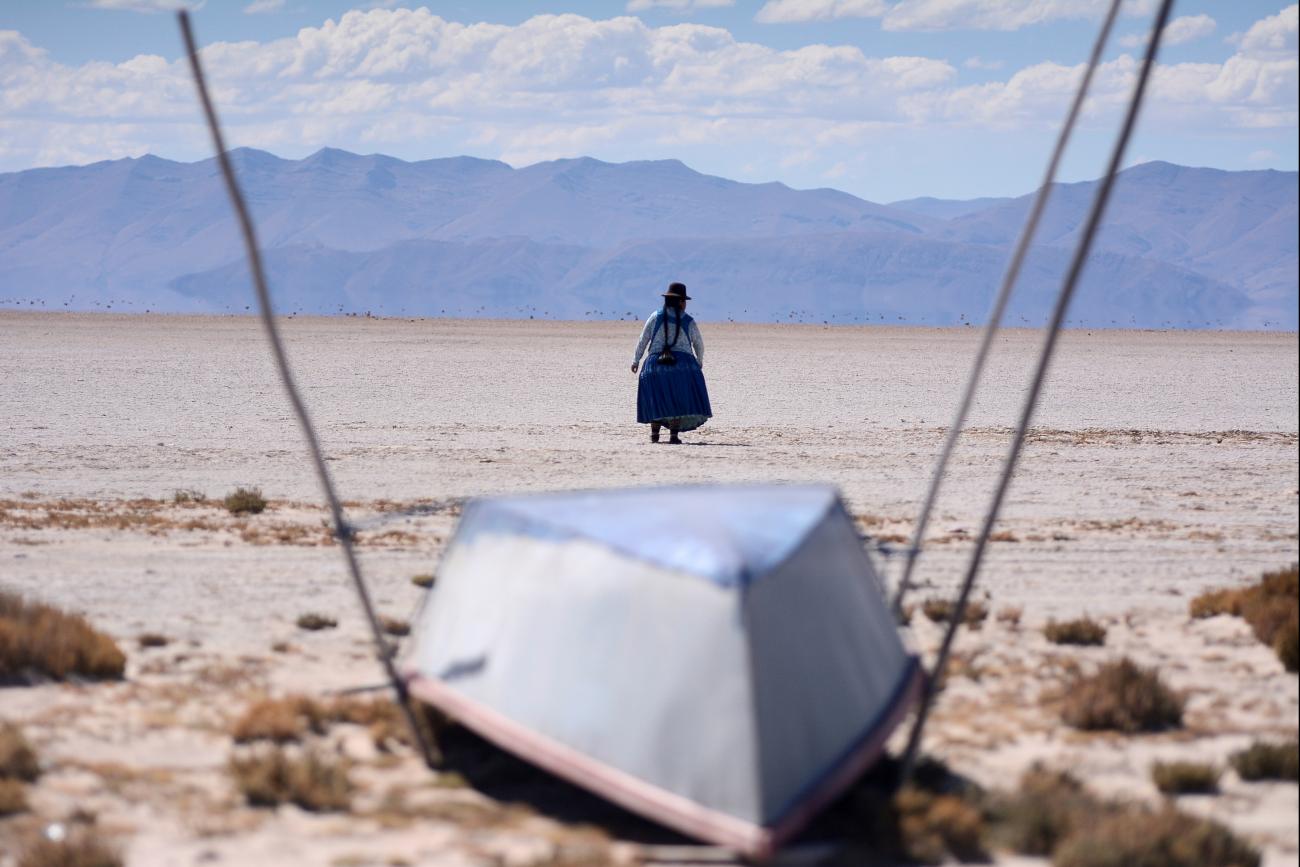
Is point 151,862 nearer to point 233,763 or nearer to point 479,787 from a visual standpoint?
point 233,763

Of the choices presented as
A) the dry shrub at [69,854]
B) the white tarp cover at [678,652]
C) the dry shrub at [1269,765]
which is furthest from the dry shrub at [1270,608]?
the dry shrub at [69,854]

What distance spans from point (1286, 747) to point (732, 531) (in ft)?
9.22

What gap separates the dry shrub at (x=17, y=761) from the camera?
628cm

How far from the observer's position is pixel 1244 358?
49.8 m

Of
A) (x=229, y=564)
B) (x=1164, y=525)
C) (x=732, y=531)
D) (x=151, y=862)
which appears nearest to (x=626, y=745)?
(x=732, y=531)

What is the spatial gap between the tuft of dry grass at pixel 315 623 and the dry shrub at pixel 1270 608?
5137 mm

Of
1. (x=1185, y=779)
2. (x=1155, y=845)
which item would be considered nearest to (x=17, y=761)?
A: (x=1155, y=845)

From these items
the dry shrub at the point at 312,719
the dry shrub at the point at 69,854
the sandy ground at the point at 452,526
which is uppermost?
the dry shrub at the point at 69,854

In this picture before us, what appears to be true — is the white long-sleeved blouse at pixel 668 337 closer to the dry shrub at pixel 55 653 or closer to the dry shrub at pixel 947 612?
the dry shrub at pixel 947 612

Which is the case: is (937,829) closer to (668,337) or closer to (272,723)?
(272,723)

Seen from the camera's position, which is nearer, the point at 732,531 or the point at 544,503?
the point at 732,531

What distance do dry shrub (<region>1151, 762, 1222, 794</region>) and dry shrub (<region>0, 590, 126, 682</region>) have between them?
196 inches

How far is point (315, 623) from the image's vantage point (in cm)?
903

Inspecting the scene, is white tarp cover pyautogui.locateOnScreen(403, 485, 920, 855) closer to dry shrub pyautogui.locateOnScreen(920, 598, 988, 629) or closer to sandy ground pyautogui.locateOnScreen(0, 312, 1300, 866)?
sandy ground pyautogui.locateOnScreen(0, 312, 1300, 866)
